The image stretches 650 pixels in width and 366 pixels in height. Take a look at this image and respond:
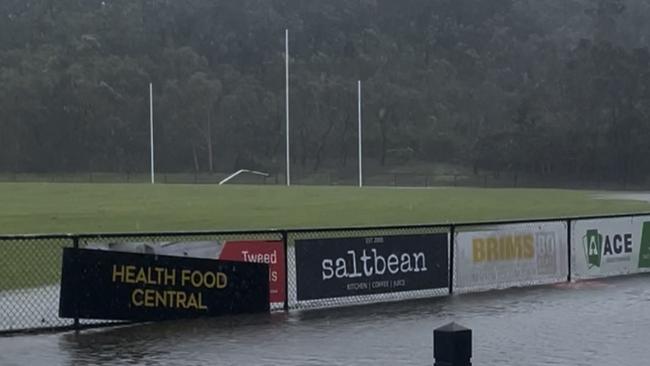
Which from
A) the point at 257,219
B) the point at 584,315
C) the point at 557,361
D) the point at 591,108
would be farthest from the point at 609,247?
the point at 591,108

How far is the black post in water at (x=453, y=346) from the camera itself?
7.84 meters

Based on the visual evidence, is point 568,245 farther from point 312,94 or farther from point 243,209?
point 312,94

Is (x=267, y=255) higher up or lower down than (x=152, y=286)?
higher up

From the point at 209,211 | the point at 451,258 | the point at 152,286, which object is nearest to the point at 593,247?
the point at 451,258

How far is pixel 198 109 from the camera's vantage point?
360 ft

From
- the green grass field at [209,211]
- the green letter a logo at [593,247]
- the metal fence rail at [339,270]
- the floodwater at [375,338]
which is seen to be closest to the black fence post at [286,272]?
the metal fence rail at [339,270]

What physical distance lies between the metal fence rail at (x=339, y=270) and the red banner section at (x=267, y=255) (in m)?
0.08

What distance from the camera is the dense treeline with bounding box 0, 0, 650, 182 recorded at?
10588cm

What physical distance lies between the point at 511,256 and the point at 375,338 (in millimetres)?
6415

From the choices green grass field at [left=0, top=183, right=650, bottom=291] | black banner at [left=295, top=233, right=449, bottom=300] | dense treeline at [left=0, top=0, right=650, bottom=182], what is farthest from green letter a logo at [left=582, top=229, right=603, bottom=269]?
dense treeline at [left=0, top=0, right=650, bottom=182]

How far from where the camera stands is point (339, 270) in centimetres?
1841

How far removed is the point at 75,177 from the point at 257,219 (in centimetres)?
6306

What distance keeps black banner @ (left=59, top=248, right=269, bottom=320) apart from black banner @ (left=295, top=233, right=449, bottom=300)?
104 centimetres

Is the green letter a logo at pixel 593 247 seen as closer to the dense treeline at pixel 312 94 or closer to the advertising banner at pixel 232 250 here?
the advertising banner at pixel 232 250
